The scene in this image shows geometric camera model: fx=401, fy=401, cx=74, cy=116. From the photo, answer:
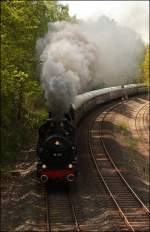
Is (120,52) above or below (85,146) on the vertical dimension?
above

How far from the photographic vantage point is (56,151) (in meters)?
20.3

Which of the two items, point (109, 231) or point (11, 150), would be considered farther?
point (11, 150)

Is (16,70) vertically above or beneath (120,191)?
above

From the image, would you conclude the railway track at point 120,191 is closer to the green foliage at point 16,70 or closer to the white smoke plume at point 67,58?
the white smoke plume at point 67,58

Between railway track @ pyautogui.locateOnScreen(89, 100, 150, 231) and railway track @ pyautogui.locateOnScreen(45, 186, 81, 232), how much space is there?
7.44 feet

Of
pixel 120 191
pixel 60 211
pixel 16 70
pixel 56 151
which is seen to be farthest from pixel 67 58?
pixel 60 211

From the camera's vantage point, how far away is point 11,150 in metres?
26.4

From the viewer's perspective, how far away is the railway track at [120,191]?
59.7 feet

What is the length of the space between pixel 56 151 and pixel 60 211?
3.05 metres

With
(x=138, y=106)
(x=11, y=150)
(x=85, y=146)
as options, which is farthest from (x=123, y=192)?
(x=138, y=106)

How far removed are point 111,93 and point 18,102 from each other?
34344mm

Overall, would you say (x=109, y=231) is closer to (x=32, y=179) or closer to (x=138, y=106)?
(x=32, y=179)

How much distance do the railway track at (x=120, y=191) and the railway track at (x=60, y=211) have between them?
Answer: 7.44ft

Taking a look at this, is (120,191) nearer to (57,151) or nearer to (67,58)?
(57,151)
